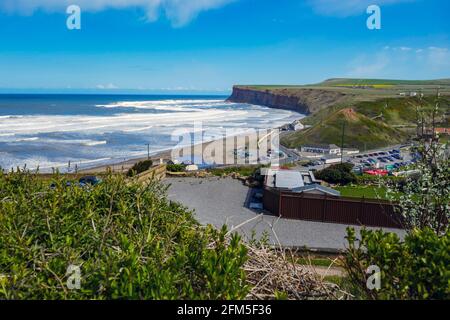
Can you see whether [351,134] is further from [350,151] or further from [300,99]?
[300,99]

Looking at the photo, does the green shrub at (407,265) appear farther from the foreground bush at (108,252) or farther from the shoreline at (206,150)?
the shoreline at (206,150)

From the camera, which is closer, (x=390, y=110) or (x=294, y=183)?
(x=294, y=183)

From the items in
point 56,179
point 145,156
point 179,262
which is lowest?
point 145,156

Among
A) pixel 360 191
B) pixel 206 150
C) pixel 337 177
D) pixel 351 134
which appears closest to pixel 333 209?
pixel 360 191

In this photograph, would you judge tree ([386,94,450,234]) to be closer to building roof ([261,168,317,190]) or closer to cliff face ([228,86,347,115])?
building roof ([261,168,317,190])

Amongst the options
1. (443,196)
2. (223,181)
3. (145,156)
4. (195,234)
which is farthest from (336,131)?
(195,234)

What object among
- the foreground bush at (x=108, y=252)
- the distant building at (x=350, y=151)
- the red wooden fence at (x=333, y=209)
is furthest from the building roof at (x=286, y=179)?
the distant building at (x=350, y=151)

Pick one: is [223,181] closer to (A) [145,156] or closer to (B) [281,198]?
(B) [281,198]
